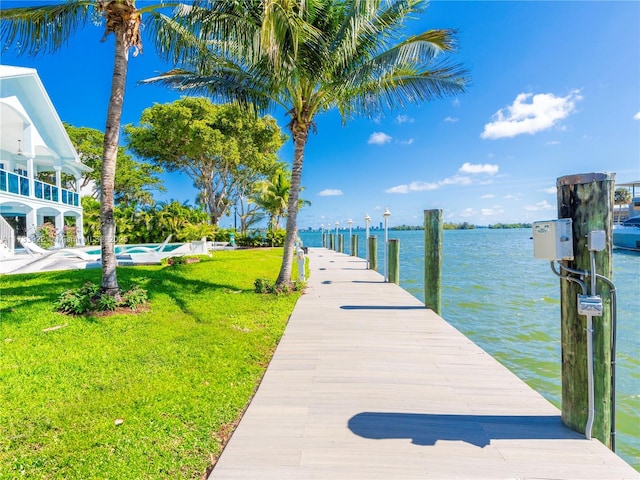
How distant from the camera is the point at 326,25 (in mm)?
7270

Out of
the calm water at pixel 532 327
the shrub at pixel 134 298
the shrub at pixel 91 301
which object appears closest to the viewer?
the calm water at pixel 532 327

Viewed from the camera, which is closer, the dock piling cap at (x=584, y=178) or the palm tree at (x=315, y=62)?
the dock piling cap at (x=584, y=178)

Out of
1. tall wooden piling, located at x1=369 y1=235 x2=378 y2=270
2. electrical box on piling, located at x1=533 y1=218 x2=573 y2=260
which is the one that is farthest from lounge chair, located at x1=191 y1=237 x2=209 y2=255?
electrical box on piling, located at x1=533 y1=218 x2=573 y2=260

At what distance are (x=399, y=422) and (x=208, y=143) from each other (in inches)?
895

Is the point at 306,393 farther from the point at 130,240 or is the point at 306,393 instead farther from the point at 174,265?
the point at 130,240

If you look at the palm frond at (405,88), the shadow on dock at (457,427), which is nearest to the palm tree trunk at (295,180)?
the palm frond at (405,88)

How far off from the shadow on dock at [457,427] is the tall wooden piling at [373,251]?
1004 centimetres

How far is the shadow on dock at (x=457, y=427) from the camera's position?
2566mm

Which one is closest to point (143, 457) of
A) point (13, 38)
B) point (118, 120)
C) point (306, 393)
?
point (306, 393)

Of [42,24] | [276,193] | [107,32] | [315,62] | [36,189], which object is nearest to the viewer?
[107,32]

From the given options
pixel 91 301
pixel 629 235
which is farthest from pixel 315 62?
pixel 629 235

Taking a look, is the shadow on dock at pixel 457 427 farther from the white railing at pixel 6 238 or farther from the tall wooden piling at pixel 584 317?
the white railing at pixel 6 238

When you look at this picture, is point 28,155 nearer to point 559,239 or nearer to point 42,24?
point 42,24

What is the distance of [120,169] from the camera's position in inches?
1021
